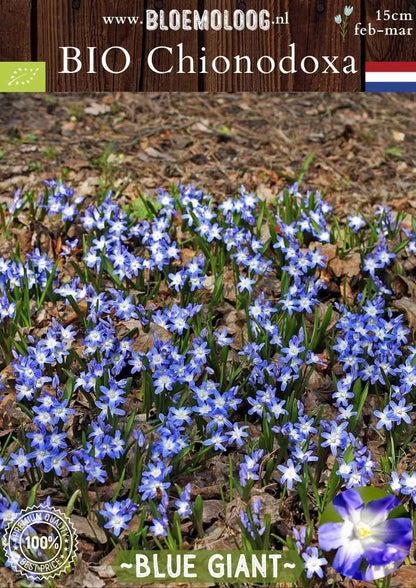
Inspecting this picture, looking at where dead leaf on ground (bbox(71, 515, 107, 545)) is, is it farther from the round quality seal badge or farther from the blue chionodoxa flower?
the blue chionodoxa flower

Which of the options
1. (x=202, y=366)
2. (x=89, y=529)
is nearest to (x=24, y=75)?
(x=202, y=366)

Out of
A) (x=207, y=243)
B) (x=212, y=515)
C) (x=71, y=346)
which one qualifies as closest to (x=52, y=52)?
(x=207, y=243)

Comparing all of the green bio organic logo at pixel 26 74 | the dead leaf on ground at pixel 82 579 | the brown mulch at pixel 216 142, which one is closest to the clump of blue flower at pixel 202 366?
the dead leaf on ground at pixel 82 579

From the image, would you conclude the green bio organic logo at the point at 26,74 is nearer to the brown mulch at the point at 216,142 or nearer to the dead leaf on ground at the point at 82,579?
the brown mulch at the point at 216,142

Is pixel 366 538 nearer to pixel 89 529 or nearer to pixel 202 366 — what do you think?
pixel 89 529

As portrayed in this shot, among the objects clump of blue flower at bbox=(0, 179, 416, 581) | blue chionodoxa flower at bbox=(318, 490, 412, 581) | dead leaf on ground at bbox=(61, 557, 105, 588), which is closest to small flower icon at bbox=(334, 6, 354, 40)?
clump of blue flower at bbox=(0, 179, 416, 581)
